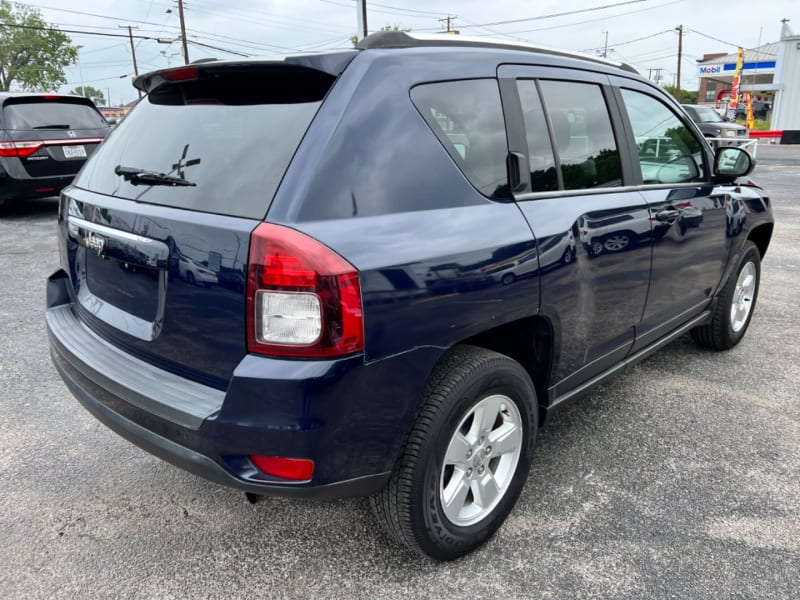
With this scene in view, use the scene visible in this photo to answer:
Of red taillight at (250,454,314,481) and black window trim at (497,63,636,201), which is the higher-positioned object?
black window trim at (497,63,636,201)

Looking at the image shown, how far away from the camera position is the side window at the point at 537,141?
2.45 m

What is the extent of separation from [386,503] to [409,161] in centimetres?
111

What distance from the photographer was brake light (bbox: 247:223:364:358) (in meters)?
1.73

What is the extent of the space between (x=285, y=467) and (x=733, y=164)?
3082 millimetres

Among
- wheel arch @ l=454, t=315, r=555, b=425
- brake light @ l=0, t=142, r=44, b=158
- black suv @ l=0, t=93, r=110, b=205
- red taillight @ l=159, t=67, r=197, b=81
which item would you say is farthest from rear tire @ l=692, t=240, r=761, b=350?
brake light @ l=0, t=142, r=44, b=158

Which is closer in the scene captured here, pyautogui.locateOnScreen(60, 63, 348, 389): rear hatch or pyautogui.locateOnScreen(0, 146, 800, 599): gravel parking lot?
pyautogui.locateOnScreen(60, 63, 348, 389): rear hatch

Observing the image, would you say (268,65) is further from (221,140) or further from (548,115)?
(548,115)

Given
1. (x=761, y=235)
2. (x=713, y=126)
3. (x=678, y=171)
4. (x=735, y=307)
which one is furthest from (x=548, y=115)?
(x=713, y=126)

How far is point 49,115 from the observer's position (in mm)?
8711

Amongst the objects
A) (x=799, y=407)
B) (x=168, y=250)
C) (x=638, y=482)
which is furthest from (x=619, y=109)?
(x=168, y=250)

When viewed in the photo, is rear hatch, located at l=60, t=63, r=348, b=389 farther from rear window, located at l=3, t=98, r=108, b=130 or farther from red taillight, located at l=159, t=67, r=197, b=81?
rear window, located at l=3, t=98, r=108, b=130

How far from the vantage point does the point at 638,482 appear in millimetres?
2781

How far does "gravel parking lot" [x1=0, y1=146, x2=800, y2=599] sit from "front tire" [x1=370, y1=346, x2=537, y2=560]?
0.16 meters

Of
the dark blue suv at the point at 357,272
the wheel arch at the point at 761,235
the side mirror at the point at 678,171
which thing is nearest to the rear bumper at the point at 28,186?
the dark blue suv at the point at 357,272
